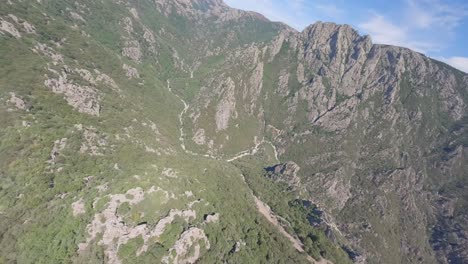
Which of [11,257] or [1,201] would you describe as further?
[1,201]

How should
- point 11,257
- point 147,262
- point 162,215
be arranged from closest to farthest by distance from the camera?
1. point 11,257
2. point 147,262
3. point 162,215

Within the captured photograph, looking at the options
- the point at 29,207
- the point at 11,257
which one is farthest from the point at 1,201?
the point at 11,257

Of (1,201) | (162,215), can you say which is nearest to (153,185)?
(162,215)

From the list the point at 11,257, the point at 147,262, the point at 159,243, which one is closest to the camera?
the point at 11,257

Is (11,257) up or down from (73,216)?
down

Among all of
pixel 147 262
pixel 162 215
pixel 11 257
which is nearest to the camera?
pixel 11 257

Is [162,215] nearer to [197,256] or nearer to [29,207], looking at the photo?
[197,256]

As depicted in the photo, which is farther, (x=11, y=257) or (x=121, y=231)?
(x=121, y=231)

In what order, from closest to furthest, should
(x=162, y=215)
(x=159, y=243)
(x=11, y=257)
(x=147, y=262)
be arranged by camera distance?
(x=11, y=257), (x=147, y=262), (x=159, y=243), (x=162, y=215)

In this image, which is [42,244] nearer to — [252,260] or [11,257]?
[11,257]
